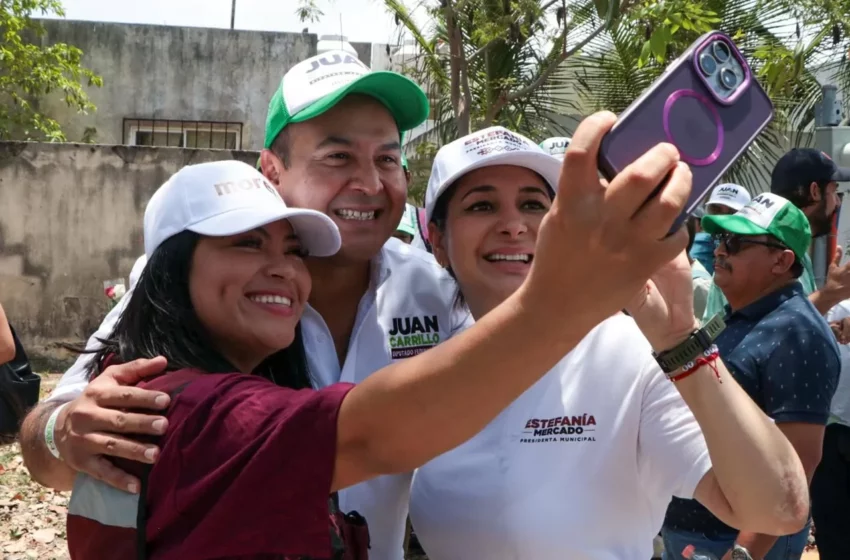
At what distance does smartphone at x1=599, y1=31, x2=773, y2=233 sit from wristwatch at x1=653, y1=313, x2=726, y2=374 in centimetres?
45

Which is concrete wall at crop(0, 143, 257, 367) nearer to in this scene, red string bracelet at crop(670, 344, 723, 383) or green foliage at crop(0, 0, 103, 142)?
green foliage at crop(0, 0, 103, 142)

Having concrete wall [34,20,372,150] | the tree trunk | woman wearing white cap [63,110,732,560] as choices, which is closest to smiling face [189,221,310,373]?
woman wearing white cap [63,110,732,560]

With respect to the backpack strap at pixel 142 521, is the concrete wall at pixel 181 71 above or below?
above

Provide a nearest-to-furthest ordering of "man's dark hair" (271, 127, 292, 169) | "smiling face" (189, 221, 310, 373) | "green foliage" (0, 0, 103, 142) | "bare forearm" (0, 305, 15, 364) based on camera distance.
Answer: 1. "smiling face" (189, 221, 310, 373)
2. "man's dark hair" (271, 127, 292, 169)
3. "bare forearm" (0, 305, 15, 364)
4. "green foliage" (0, 0, 103, 142)

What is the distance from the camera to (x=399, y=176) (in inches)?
92.5

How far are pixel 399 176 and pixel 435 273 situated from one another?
0.26 metres

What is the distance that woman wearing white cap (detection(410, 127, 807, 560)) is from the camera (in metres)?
1.60

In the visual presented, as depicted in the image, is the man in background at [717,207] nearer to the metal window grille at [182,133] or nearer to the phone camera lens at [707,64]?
the phone camera lens at [707,64]

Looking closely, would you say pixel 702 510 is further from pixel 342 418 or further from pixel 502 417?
pixel 342 418

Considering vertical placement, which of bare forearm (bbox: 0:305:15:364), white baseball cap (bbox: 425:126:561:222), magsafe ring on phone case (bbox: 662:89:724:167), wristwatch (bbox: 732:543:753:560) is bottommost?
wristwatch (bbox: 732:543:753:560)

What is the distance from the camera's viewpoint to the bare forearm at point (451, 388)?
1150 millimetres

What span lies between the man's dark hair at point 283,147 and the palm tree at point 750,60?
162 inches

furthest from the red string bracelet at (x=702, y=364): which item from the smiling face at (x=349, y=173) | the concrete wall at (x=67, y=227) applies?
the concrete wall at (x=67, y=227)

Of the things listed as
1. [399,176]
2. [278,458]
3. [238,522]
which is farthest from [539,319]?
[399,176]
